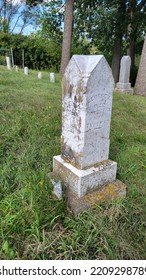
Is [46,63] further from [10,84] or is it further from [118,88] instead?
[10,84]

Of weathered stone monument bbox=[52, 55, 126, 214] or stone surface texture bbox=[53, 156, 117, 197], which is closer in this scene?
weathered stone monument bbox=[52, 55, 126, 214]

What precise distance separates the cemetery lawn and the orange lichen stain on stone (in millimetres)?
61

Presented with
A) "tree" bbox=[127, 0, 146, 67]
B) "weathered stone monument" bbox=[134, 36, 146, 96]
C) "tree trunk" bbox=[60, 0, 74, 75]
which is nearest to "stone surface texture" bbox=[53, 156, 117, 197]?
"weathered stone monument" bbox=[134, 36, 146, 96]

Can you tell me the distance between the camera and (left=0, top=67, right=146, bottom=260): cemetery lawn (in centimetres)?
137

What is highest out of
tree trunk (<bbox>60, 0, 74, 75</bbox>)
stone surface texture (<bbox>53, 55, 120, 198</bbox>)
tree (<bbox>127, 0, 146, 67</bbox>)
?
tree (<bbox>127, 0, 146, 67</bbox>)

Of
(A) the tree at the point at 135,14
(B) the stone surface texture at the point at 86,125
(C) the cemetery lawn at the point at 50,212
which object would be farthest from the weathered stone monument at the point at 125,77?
(B) the stone surface texture at the point at 86,125

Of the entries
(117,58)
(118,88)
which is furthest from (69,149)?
(117,58)

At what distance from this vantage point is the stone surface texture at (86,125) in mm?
1529

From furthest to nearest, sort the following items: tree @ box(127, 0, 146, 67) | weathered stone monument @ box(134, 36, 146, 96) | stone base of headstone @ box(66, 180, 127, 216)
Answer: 1. tree @ box(127, 0, 146, 67)
2. weathered stone monument @ box(134, 36, 146, 96)
3. stone base of headstone @ box(66, 180, 127, 216)

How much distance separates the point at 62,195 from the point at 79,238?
1.48ft

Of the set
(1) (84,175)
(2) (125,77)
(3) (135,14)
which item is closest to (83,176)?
(1) (84,175)

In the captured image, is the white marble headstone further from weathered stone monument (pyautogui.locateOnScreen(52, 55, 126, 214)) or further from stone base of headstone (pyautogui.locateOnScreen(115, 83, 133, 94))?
stone base of headstone (pyautogui.locateOnScreen(115, 83, 133, 94))

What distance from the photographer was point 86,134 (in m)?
1.65

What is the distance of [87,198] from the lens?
173cm
